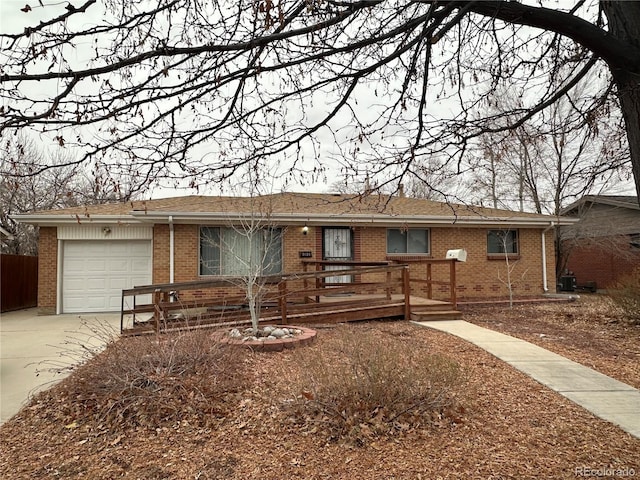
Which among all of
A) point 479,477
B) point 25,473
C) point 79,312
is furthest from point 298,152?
point 79,312

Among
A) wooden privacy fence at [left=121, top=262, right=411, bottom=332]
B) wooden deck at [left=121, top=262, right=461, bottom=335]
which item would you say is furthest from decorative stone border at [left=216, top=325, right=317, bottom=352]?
wooden deck at [left=121, top=262, right=461, bottom=335]

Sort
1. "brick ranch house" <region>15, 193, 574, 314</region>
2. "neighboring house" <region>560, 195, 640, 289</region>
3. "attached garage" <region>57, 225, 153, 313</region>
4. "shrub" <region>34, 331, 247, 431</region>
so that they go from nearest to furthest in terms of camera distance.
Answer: "shrub" <region>34, 331, 247, 431</region>
"brick ranch house" <region>15, 193, 574, 314</region>
"attached garage" <region>57, 225, 153, 313</region>
"neighboring house" <region>560, 195, 640, 289</region>

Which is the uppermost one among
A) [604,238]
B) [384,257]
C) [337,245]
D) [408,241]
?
[604,238]

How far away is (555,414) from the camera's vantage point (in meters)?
4.32

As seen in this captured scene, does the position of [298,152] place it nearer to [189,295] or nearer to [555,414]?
[555,414]

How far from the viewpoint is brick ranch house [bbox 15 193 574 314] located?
12211 millimetres

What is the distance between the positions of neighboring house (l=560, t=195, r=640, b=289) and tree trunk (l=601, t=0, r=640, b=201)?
49.7 feet

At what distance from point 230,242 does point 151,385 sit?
322 inches

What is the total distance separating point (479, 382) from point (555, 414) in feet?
3.08

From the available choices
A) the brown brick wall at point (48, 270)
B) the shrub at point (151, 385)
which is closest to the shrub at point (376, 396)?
the shrub at point (151, 385)

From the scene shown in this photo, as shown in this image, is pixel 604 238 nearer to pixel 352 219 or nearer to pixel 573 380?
pixel 352 219

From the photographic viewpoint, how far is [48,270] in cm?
1241

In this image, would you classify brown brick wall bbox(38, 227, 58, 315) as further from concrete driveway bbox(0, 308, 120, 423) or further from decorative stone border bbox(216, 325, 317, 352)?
decorative stone border bbox(216, 325, 317, 352)

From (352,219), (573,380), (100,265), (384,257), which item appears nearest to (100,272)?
(100,265)
